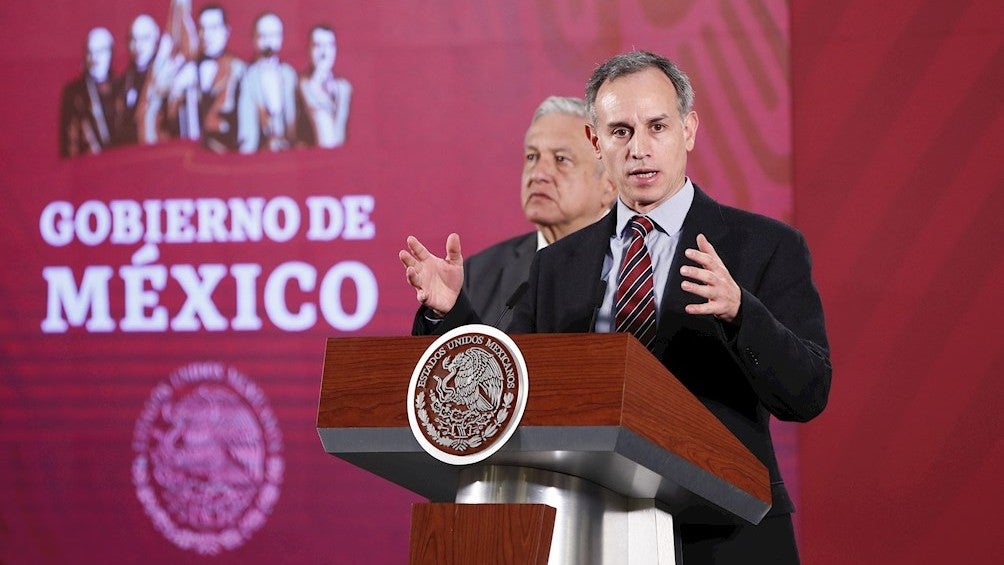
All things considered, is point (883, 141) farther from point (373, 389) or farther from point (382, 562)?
point (373, 389)

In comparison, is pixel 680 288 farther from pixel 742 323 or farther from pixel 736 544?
pixel 736 544

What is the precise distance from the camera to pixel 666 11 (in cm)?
385

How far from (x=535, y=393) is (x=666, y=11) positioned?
2.70 meters

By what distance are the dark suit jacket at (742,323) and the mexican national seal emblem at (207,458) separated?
2.06 meters

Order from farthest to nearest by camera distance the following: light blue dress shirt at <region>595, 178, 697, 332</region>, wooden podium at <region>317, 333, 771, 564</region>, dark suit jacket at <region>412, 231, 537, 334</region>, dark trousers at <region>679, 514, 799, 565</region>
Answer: dark suit jacket at <region>412, 231, 537, 334</region>, light blue dress shirt at <region>595, 178, 697, 332</region>, dark trousers at <region>679, 514, 799, 565</region>, wooden podium at <region>317, 333, 771, 564</region>

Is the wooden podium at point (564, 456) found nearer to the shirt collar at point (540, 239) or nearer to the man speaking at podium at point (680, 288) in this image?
the man speaking at podium at point (680, 288)

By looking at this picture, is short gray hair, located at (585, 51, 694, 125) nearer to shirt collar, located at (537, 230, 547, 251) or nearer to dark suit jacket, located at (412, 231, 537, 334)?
dark suit jacket, located at (412, 231, 537, 334)

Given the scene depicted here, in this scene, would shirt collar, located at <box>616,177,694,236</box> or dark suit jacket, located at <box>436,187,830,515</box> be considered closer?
dark suit jacket, located at <box>436,187,830,515</box>

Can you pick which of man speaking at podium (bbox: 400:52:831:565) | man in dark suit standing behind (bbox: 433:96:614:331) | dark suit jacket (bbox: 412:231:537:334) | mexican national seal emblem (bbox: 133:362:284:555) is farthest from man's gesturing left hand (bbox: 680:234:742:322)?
mexican national seal emblem (bbox: 133:362:284:555)

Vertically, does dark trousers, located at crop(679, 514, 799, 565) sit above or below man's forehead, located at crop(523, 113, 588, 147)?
below

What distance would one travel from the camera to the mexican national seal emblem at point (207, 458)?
12.8 feet

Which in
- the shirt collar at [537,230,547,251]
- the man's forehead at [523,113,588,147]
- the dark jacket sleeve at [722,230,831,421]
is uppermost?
the man's forehead at [523,113,588,147]

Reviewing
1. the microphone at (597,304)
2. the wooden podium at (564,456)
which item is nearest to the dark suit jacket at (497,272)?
the microphone at (597,304)

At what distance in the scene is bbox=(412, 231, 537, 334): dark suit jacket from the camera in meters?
3.65
